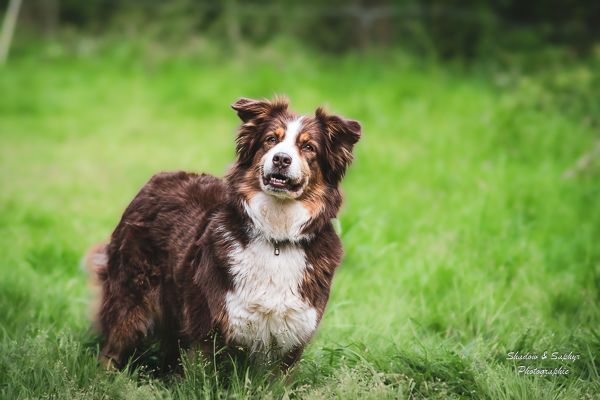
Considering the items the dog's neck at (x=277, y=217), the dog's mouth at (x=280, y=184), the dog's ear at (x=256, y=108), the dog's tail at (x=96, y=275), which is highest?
the dog's ear at (x=256, y=108)

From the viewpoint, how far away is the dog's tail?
3883 millimetres

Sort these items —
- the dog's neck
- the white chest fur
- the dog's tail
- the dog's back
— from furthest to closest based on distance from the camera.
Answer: the dog's tail
the dog's back
the dog's neck
the white chest fur

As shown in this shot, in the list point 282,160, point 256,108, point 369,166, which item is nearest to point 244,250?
point 282,160

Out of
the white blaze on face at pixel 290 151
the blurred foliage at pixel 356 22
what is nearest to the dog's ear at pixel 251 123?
the white blaze on face at pixel 290 151

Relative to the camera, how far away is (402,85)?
32.0 ft

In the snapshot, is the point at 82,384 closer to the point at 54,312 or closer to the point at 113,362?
the point at 113,362

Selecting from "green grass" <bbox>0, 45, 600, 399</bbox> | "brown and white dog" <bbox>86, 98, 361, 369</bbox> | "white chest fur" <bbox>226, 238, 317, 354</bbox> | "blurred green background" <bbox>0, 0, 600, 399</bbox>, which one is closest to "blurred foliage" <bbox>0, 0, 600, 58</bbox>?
"blurred green background" <bbox>0, 0, 600, 399</bbox>

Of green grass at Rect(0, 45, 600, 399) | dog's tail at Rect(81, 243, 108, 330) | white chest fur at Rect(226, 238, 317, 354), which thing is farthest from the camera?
dog's tail at Rect(81, 243, 108, 330)

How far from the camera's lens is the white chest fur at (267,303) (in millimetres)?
3180

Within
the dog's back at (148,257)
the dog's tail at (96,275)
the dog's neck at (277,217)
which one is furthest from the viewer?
the dog's tail at (96,275)

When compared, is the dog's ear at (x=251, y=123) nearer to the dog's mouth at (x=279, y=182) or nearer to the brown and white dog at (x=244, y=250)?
the brown and white dog at (x=244, y=250)

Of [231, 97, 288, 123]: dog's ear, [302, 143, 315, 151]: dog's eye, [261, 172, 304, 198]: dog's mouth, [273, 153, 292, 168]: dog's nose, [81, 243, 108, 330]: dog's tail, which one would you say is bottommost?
[81, 243, 108, 330]: dog's tail

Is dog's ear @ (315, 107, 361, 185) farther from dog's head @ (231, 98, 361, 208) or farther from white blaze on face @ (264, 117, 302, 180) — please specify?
white blaze on face @ (264, 117, 302, 180)

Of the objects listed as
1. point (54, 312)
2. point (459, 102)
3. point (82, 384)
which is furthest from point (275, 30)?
point (82, 384)
